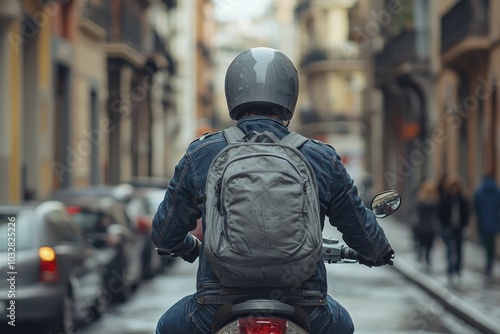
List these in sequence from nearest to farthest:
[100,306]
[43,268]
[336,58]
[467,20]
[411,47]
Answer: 1. [43,268]
2. [100,306]
3. [467,20]
4. [411,47]
5. [336,58]

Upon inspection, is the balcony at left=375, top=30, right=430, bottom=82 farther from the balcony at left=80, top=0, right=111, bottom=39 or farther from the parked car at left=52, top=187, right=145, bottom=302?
the parked car at left=52, top=187, right=145, bottom=302

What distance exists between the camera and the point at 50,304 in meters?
10.3

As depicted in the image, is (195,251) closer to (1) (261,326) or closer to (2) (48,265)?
(1) (261,326)

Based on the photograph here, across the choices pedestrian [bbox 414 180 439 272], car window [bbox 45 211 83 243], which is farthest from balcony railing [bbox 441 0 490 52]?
car window [bbox 45 211 83 243]

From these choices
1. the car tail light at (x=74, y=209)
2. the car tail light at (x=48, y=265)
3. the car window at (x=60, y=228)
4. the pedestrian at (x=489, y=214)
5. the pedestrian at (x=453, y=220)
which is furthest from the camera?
the pedestrian at (x=489, y=214)

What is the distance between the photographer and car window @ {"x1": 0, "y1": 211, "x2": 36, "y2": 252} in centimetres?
1030

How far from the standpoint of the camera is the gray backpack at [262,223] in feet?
11.7

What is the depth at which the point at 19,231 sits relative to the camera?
34.6 ft

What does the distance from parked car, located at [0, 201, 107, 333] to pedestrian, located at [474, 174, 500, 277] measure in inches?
329

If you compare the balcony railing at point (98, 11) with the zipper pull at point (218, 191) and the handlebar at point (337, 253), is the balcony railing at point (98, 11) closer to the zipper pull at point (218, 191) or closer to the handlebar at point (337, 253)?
the handlebar at point (337, 253)

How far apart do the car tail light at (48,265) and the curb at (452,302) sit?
436 centimetres

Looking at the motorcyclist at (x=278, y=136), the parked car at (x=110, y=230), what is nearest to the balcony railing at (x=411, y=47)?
the parked car at (x=110, y=230)

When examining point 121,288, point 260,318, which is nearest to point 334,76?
point 121,288

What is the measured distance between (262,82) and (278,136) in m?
0.19
